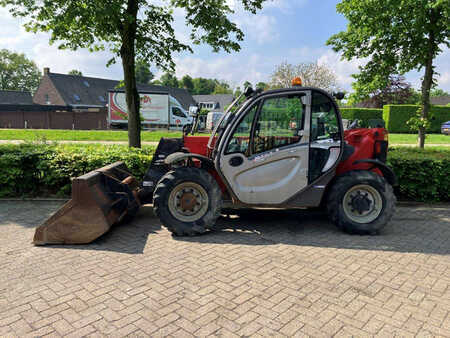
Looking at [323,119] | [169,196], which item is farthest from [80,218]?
[323,119]

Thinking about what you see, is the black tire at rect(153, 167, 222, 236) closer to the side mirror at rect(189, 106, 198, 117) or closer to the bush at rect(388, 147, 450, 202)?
the side mirror at rect(189, 106, 198, 117)

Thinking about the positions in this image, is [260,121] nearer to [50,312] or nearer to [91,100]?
[50,312]

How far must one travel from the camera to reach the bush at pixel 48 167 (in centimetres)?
750

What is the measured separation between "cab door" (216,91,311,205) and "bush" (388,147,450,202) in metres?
3.20

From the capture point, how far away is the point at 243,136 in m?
5.50

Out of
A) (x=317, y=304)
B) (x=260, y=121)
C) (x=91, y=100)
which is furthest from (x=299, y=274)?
(x=91, y=100)

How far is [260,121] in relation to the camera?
550 cm

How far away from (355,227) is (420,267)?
4.09 feet

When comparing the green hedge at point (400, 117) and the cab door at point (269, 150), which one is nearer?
the cab door at point (269, 150)

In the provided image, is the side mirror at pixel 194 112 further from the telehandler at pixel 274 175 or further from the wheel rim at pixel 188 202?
the wheel rim at pixel 188 202

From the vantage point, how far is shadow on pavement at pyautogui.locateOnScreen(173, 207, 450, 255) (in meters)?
5.23

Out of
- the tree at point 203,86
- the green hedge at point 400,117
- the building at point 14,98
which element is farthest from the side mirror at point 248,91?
the tree at point 203,86

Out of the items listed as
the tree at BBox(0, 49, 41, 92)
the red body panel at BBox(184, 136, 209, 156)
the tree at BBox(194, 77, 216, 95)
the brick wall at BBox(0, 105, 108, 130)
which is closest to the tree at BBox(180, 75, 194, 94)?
the tree at BBox(194, 77, 216, 95)

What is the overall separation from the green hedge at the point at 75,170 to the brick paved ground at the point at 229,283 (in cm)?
185
